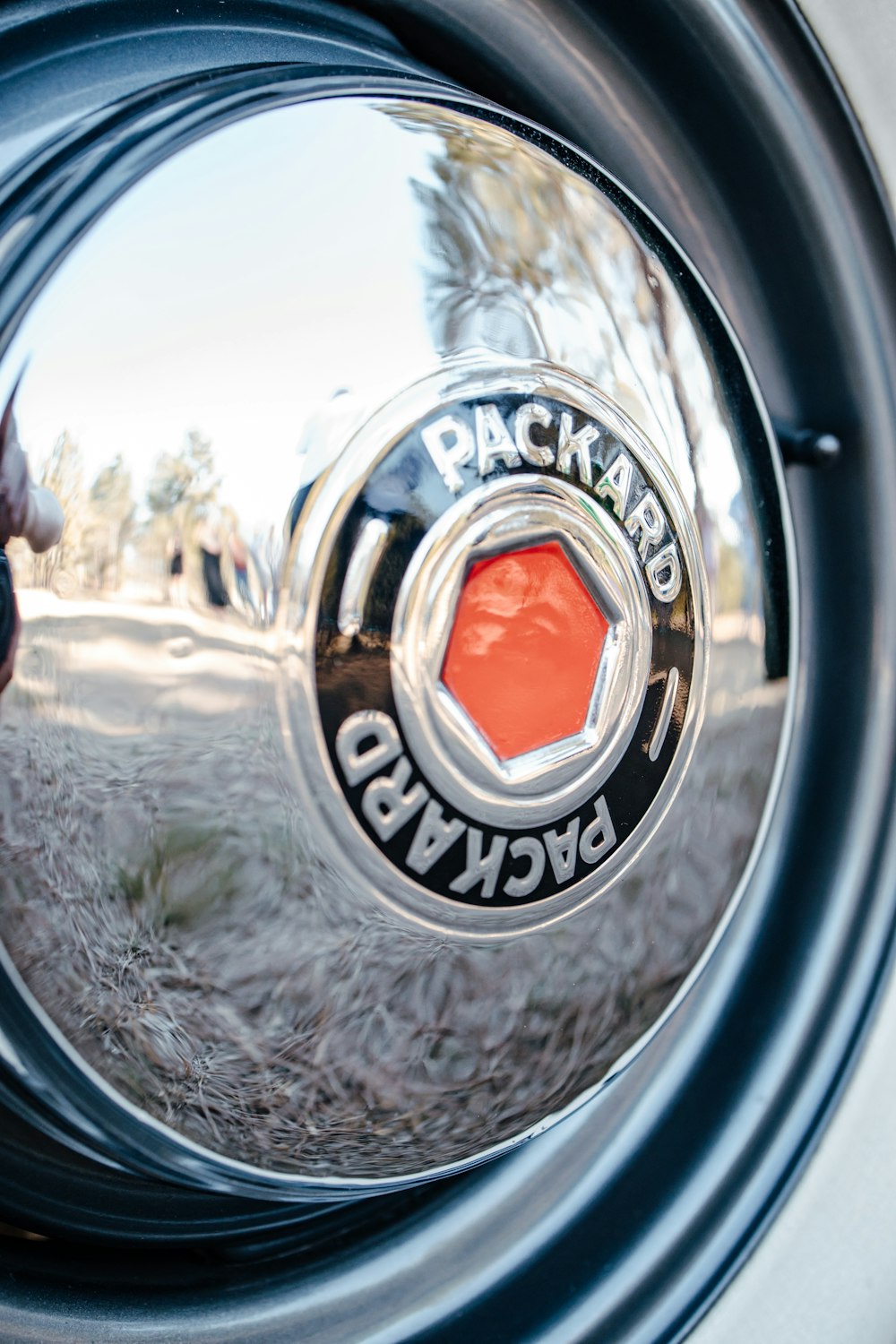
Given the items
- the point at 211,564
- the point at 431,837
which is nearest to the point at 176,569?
the point at 211,564

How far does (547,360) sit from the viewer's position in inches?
14.3

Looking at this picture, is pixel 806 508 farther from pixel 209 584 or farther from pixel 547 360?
pixel 209 584

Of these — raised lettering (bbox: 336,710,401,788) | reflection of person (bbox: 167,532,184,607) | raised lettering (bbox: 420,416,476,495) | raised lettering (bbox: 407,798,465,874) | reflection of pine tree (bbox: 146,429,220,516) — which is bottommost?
raised lettering (bbox: 407,798,465,874)

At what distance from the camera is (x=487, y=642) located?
13.4 inches

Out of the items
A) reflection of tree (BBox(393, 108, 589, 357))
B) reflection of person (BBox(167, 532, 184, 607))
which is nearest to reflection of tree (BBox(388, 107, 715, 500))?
reflection of tree (BBox(393, 108, 589, 357))

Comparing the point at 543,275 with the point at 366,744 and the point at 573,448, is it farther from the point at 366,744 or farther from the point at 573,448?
the point at 366,744

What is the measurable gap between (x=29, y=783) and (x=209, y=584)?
0.28 ft

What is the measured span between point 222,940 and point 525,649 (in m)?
0.13

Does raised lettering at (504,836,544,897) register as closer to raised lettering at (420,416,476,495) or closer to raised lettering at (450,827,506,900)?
raised lettering at (450,827,506,900)

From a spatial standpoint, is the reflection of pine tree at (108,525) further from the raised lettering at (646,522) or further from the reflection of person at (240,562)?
the raised lettering at (646,522)

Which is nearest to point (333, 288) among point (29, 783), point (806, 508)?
point (29, 783)

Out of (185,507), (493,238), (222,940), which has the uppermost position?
(493,238)

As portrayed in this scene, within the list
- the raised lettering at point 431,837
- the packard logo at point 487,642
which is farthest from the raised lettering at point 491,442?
the raised lettering at point 431,837

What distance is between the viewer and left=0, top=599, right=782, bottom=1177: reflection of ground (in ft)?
1.07
